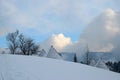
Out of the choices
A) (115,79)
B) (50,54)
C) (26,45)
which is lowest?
(115,79)

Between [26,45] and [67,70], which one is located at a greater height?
[26,45]

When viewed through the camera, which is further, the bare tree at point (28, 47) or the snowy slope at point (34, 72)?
the bare tree at point (28, 47)

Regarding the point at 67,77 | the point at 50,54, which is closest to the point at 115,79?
the point at 67,77

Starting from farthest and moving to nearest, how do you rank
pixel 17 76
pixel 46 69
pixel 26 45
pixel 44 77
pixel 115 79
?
pixel 26 45 → pixel 115 79 → pixel 46 69 → pixel 44 77 → pixel 17 76

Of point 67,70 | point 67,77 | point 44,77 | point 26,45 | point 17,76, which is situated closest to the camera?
point 17,76

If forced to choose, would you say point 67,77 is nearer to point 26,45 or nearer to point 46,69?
point 46,69

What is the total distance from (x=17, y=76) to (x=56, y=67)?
4.36 m

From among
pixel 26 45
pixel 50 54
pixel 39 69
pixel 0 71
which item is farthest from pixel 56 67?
pixel 26 45

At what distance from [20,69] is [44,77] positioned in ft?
4.77

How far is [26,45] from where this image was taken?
65.6m

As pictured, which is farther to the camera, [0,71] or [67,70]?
[67,70]

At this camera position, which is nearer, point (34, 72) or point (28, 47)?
point (34, 72)

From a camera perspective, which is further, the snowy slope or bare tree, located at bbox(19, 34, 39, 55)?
bare tree, located at bbox(19, 34, 39, 55)

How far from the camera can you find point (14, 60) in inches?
606
